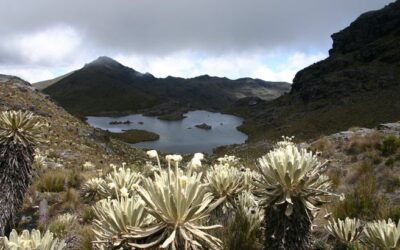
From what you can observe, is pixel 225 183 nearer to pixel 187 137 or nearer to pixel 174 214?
pixel 174 214

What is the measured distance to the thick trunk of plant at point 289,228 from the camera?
194 inches

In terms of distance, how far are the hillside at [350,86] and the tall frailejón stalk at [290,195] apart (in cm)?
7484

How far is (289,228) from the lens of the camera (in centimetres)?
495

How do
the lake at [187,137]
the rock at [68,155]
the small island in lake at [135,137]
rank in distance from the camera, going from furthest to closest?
the small island in lake at [135,137] → the lake at [187,137] → the rock at [68,155]

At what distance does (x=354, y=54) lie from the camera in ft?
407

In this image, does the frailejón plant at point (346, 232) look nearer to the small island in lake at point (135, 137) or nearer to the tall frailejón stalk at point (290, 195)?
the tall frailejón stalk at point (290, 195)

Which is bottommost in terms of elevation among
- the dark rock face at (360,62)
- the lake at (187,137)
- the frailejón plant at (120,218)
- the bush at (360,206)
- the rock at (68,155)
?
the lake at (187,137)

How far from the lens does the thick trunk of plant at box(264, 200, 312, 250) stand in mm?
4922

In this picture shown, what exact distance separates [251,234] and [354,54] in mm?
128193

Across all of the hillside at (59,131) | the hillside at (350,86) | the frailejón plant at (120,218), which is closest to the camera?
the frailejón plant at (120,218)

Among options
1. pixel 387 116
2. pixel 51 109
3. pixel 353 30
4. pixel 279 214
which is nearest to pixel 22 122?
pixel 279 214

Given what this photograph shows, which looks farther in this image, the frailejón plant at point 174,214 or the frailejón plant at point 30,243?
the frailejón plant at point 30,243

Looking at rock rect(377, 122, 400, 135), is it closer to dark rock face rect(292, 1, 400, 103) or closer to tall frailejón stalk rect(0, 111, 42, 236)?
tall frailejón stalk rect(0, 111, 42, 236)

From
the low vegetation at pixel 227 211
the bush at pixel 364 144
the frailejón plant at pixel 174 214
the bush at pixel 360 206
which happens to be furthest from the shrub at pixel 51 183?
the frailejón plant at pixel 174 214
